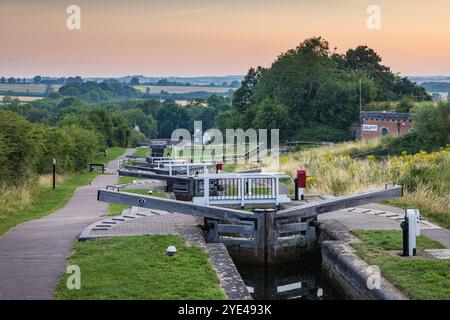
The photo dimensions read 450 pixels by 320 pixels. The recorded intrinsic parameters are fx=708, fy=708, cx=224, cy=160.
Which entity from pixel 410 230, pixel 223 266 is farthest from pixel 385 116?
pixel 223 266

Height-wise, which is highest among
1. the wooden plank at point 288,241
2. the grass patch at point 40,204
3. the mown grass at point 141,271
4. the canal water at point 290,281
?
the mown grass at point 141,271

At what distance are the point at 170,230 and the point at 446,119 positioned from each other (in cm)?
2513

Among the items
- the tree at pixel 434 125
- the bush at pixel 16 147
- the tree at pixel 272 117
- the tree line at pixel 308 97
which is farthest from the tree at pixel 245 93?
the bush at pixel 16 147

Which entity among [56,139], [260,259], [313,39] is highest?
[313,39]

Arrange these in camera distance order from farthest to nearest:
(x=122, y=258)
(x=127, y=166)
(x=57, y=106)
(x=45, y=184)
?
(x=57, y=106) → (x=127, y=166) → (x=45, y=184) → (x=122, y=258)

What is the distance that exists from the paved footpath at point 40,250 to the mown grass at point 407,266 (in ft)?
17.5

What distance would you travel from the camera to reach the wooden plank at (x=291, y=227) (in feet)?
52.9

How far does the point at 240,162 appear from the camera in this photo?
3766 cm

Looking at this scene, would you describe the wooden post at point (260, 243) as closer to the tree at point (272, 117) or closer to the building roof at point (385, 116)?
the building roof at point (385, 116)

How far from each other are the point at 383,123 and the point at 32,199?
33.8m

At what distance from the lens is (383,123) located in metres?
51.2

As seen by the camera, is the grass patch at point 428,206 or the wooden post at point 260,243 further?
the grass patch at point 428,206
